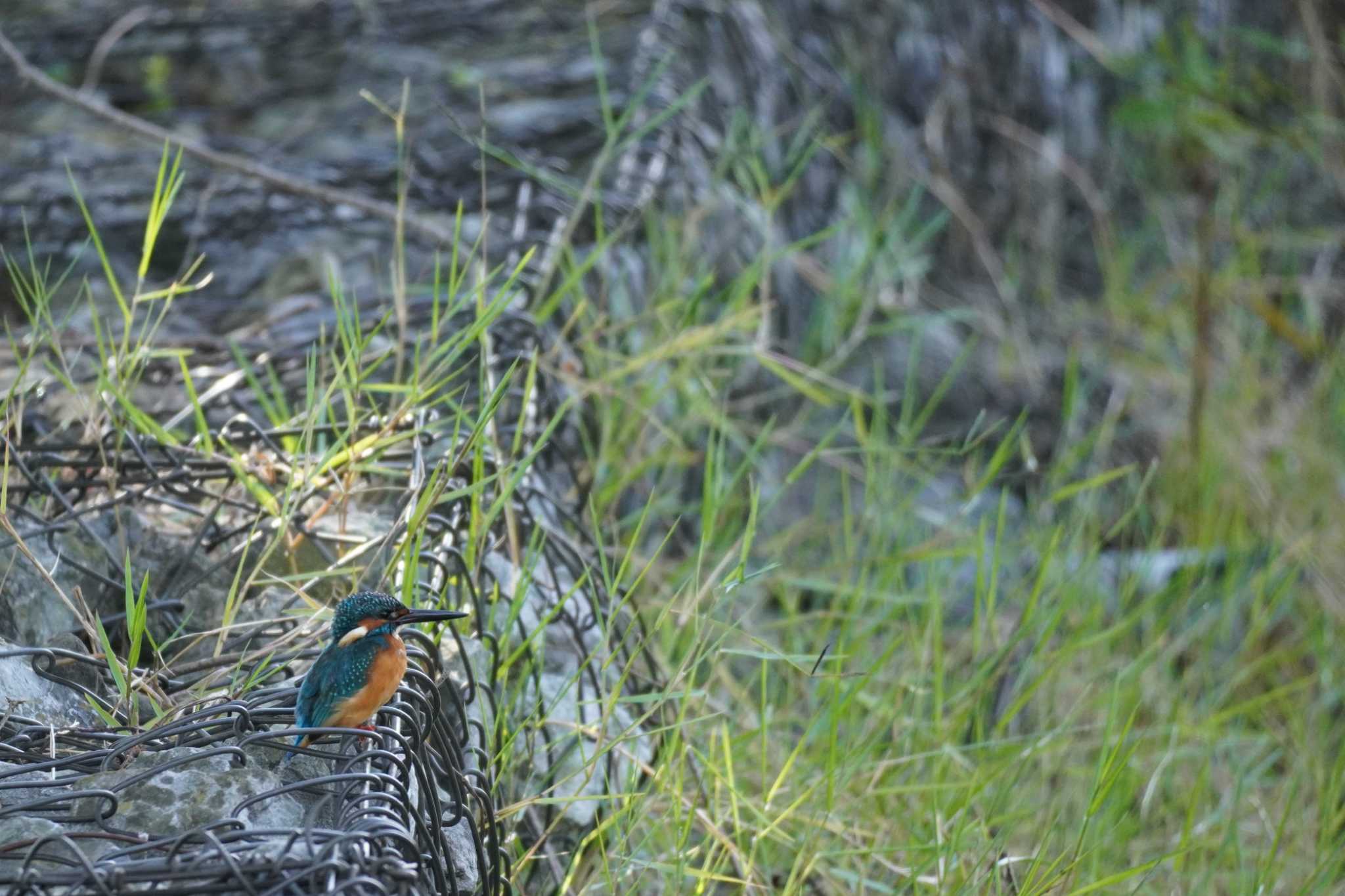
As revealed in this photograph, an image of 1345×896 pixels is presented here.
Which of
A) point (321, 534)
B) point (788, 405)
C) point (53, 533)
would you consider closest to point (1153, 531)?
point (788, 405)

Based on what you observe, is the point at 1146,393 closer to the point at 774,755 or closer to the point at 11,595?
the point at 774,755

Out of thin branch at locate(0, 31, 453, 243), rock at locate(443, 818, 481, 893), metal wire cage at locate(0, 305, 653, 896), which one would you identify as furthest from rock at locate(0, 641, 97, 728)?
thin branch at locate(0, 31, 453, 243)

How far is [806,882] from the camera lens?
6.02 feet

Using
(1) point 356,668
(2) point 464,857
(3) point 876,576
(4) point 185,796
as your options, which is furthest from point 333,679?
(3) point 876,576

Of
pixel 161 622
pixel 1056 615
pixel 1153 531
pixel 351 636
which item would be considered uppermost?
pixel 351 636

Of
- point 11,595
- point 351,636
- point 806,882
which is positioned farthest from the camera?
point 806,882

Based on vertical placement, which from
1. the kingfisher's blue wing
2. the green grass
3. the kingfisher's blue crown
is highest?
the kingfisher's blue crown

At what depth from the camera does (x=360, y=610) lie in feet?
3.87

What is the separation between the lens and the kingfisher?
112 cm

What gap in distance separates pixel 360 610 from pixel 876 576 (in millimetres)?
1475

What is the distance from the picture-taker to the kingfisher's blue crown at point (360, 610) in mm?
1179

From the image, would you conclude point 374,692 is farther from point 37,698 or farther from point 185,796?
point 37,698

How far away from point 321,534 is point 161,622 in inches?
8.3

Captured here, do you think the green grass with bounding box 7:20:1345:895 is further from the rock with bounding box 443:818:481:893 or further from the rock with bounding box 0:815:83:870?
the rock with bounding box 0:815:83:870
